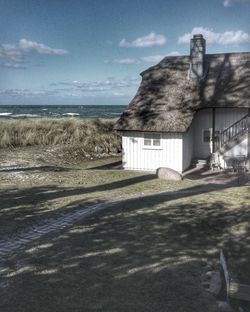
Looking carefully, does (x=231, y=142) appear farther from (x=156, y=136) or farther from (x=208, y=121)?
(x=156, y=136)

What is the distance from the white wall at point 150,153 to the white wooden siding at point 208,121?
2989 mm

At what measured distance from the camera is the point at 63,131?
32.7 m

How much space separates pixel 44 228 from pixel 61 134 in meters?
21.6

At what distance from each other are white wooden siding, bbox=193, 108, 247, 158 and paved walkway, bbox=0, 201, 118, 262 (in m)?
12.8

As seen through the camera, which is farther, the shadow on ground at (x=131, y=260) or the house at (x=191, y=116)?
the house at (x=191, y=116)

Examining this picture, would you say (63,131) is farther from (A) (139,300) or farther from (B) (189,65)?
(A) (139,300)

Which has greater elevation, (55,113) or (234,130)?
(55,113)

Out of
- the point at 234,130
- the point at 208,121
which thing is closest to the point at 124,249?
the point at 234,130

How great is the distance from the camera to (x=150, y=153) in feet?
77.3

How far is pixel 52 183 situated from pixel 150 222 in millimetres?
7558

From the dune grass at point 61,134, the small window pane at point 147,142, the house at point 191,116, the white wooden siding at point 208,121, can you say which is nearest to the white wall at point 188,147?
the house at point 191,116

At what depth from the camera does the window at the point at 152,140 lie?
23.4 m

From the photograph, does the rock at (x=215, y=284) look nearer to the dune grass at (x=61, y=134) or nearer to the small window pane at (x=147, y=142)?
the small window pane at (x=147, y=142)

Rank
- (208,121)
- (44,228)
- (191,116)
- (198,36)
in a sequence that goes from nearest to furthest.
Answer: (44,228)
(191,116)
(208,121)
(198,36)
